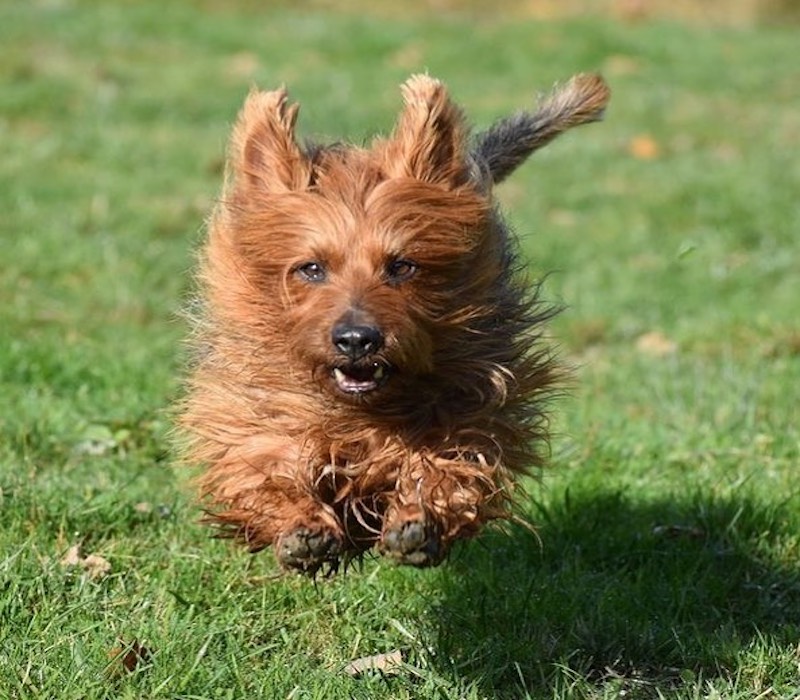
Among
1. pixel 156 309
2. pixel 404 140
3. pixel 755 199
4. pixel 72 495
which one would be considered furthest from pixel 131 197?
pixel 404 140

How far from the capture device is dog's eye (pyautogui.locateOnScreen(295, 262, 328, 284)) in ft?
13.8

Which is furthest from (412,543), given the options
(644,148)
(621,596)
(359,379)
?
(644,148)

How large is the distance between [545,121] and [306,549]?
2195 millimetres

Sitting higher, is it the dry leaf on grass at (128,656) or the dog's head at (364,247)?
the dog's head at (364,247)

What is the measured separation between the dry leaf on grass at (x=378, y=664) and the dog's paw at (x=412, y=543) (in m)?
0.49

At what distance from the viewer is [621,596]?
4.80 m

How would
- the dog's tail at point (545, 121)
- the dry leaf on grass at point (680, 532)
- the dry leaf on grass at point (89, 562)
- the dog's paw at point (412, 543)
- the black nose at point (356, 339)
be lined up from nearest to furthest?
1. the dog's paw at point (412, 543)
2. the black nose at point (356, 339)
3. the dry leaf on grass at point (89, 562)
4. the dry leaf on grass at point (680, 532)
5. the dog's tail at point (545, 121)

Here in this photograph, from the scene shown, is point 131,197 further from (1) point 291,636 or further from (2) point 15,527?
(1) point 291,636

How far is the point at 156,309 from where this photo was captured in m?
8.43

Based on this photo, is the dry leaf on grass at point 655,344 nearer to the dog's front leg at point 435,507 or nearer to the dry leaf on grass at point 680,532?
the dry leaf on grass at point 680,532

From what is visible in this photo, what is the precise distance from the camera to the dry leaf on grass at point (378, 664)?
13.9ft

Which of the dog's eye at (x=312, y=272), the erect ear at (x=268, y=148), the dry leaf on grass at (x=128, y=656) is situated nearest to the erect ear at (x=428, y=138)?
the erect ear at (x=268, y=148)

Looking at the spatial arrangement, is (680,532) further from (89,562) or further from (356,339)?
(89,562)

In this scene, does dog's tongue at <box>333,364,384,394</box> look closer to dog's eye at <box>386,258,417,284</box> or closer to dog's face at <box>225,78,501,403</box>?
dog's face at <box>225,78,501,403</box>
